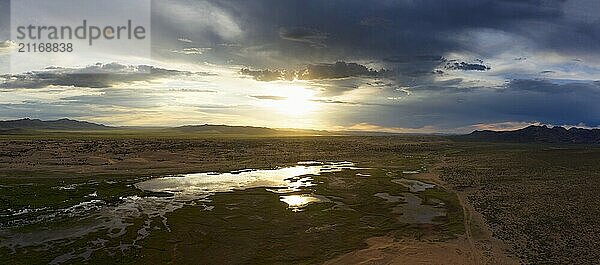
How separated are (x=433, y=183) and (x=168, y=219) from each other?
3695 centimetres

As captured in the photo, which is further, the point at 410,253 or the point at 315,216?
the point at 315,216

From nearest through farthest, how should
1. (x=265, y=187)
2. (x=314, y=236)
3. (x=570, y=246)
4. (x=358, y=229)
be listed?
(x=570, y=246) < (x=314, y=236) < (x=358, y=229) < (x=265, y=187)

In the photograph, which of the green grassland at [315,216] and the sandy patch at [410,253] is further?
the green grassland at [315,216]

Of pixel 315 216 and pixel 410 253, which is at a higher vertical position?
pixel 315 216

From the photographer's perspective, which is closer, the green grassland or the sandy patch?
the sandy patch

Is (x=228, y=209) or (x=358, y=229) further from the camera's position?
(x=228, y=209)

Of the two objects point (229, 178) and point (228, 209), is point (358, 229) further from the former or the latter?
point (229, 178)

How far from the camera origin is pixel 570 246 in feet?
87.5

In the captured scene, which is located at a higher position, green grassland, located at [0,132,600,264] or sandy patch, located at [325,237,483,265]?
green grassland, located at [0,132,600,264]

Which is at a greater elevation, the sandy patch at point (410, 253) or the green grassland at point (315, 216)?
the green grassland at point (315, 216)

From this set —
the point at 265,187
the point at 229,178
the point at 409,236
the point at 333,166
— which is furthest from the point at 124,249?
the point at 333,166

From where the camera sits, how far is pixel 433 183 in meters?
56.3

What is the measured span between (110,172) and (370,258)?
49.1 metres

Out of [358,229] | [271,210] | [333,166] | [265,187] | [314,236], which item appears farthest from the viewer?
[333,166]
